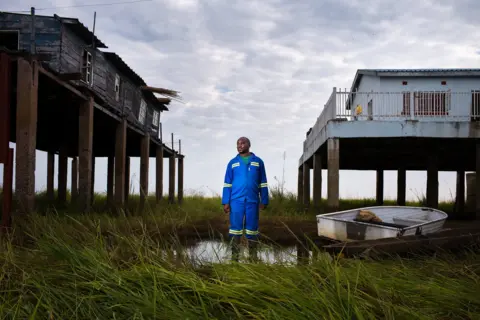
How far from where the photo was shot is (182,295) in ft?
10.9

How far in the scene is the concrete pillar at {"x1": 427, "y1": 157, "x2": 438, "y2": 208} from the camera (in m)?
20.0

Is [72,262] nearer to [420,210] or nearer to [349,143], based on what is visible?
[420,210]

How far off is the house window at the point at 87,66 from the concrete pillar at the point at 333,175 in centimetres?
911

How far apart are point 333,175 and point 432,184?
7.88 m

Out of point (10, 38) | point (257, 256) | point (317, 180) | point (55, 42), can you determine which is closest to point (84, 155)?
point (55, 42)

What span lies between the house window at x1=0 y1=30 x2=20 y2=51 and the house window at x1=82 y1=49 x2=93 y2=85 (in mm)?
2238

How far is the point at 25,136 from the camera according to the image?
942cm

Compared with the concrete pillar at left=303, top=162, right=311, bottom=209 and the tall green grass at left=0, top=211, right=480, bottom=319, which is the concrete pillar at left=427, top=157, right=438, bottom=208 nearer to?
the concrete pillar at left=303, top=162, right=311, bottom=209

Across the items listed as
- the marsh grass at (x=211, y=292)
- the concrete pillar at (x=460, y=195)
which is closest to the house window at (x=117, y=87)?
the marsh grass at (x=211, y=292)

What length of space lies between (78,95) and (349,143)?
988 centimetres

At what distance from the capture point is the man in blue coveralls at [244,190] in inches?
278

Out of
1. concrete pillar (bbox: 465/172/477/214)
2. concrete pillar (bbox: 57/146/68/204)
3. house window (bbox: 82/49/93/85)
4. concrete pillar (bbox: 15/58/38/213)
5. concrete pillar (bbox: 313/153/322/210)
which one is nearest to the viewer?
concrete pillar (bbox: 15/58/38/213)

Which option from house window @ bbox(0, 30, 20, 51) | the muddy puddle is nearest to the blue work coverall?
the muddy puddle

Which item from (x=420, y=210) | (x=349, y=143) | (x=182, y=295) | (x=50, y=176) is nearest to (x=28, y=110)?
(x=182, y=295)
